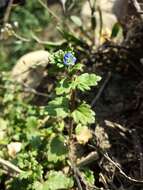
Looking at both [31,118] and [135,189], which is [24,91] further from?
[135,189]

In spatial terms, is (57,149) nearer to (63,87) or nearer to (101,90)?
(63,87)

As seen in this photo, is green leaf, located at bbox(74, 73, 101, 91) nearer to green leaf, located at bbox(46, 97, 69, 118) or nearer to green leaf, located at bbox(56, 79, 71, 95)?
green leaf, located at bbox(56, 79, 71, 95)

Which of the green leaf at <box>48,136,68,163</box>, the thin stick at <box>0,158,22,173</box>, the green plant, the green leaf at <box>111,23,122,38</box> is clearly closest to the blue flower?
the green plant

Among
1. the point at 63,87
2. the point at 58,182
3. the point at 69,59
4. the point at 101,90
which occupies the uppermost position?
the point at 69,59

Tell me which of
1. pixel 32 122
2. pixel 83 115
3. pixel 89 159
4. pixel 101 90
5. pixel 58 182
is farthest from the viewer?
pixel 101 90

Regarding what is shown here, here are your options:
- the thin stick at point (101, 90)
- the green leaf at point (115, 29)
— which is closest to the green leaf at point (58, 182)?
the thin stick at point (101, 90)

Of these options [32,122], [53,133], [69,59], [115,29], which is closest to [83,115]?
[69,59]
